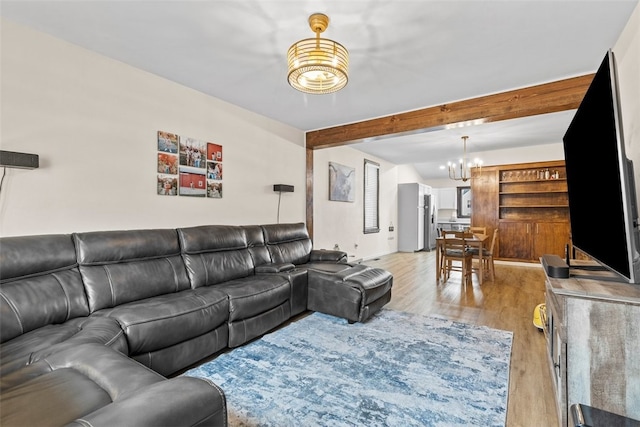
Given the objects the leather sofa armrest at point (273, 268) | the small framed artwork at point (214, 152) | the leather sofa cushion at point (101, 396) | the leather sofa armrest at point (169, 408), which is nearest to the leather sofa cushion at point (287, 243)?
the leather sofa armrest at point (273, 268)

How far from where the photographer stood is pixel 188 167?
3.47 m

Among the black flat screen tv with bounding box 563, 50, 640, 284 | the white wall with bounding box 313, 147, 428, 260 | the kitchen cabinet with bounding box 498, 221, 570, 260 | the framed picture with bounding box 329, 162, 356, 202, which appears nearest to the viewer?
the black flat screen tv with bounding box 563, 50, 640, 284

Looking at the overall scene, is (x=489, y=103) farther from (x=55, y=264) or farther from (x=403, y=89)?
(x=55, y=264)

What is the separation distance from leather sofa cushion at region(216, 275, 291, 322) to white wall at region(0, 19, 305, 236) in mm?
1158

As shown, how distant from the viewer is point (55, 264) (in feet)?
6.82

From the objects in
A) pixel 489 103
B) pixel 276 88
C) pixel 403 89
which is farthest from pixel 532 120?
pixel 276 88

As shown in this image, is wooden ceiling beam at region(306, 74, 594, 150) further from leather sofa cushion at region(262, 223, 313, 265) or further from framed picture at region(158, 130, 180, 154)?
framed picture at region(158, 130, 180, 154)

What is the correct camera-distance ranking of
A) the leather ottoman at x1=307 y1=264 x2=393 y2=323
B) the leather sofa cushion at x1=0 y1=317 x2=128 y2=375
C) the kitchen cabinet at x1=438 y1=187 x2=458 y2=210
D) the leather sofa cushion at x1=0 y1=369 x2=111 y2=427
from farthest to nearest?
the kitchen cabinet at x1=438 y1=187 x2=458 y2=210
the leather ottoman at x1=307 y1=264 x2=393 y2=323
the leather sofa cushion at x1=0 y1=317 x2=128 y2=375
the leather sofa cushion at x1=0 y1=369 x2=111 y2=427

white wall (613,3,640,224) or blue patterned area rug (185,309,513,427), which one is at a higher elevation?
white wall (613,3,640,224)

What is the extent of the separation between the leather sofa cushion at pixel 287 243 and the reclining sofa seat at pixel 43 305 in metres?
2.00

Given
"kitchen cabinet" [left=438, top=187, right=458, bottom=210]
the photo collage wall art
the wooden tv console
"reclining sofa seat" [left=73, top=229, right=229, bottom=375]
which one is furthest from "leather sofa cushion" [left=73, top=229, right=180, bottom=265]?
"kitchen cabinet" [left=438, top=187, right=458, bottom=210]

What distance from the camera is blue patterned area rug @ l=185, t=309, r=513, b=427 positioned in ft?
5.61

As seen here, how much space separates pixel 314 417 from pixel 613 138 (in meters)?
1.98

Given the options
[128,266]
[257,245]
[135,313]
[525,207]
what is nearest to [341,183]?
[257,245]
